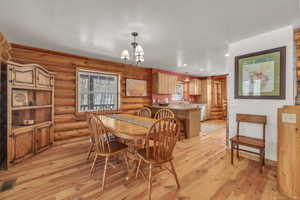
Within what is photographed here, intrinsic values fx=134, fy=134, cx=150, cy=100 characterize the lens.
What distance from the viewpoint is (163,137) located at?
1.67 m

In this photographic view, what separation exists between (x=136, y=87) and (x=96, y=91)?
1.47 m

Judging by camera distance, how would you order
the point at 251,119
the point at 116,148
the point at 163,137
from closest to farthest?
the point at 163,137, the point at 116,148, the point at 251,119

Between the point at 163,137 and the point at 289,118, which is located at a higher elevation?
the point at 289,118

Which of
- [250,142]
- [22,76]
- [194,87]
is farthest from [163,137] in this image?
[194,87]

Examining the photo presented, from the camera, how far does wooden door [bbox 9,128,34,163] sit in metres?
2.33

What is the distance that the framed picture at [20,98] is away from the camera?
2.57 meters

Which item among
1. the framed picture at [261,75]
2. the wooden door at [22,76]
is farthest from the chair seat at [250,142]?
the wooden door at [22,76]

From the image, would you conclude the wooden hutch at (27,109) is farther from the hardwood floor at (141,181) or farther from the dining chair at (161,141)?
the dining chair at (161,141)

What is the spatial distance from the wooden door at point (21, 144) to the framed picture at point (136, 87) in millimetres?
2862

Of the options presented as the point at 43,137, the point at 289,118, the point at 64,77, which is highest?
the point at 64,77

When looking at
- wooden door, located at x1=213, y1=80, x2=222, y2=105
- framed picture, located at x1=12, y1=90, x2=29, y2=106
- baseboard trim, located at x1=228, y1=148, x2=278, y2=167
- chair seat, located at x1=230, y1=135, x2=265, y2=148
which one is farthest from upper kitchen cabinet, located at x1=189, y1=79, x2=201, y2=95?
framed picture, located at x1=12, y1=90, x2=29, y2=106

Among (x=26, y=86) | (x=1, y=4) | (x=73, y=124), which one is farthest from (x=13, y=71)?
(x=73, y=124)

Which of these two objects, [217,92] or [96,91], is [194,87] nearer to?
[217,92]

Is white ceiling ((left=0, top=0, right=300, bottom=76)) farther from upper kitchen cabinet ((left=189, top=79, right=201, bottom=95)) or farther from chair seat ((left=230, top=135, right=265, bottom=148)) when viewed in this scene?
upper kitchen cabinet ((left=189, top=79, right=201, bottom=95))
